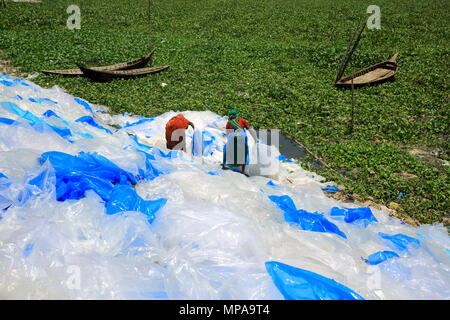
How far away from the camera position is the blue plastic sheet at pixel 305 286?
2537 mm

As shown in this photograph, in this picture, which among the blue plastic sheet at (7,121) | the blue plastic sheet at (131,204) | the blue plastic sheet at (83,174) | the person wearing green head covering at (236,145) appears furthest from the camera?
the person wearing green head covering at (236,145)

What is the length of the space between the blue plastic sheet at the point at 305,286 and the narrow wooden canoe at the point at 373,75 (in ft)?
31.9

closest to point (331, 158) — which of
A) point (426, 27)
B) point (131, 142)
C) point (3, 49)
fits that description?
point (131, 142)

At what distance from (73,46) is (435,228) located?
49.8ft

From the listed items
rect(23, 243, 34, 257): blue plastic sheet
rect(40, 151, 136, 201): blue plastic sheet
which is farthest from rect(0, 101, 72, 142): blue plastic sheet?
rect(23, 243, 34, 257): blue plastic sheet

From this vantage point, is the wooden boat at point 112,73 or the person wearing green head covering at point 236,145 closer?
the person wearing green head covering at point 236,145

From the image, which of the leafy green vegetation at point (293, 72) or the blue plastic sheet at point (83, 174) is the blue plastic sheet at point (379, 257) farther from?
the blue plastic sheet at point (83, 174)

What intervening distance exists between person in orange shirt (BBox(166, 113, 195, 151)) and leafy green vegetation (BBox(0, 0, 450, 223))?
270 centimetres

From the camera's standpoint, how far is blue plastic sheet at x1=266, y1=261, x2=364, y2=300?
2.54 metres

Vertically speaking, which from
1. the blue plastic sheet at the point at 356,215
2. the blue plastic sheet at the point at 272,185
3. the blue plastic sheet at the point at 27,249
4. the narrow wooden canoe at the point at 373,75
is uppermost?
the narrow wooden canoe at the point at 373,75

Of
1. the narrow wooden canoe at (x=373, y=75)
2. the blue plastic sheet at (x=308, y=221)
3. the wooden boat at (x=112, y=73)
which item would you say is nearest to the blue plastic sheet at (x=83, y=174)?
the blue plastic sheet at (x=308, y=221)

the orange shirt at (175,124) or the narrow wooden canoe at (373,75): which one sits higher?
the narrow wooden canoe at (373,75)
